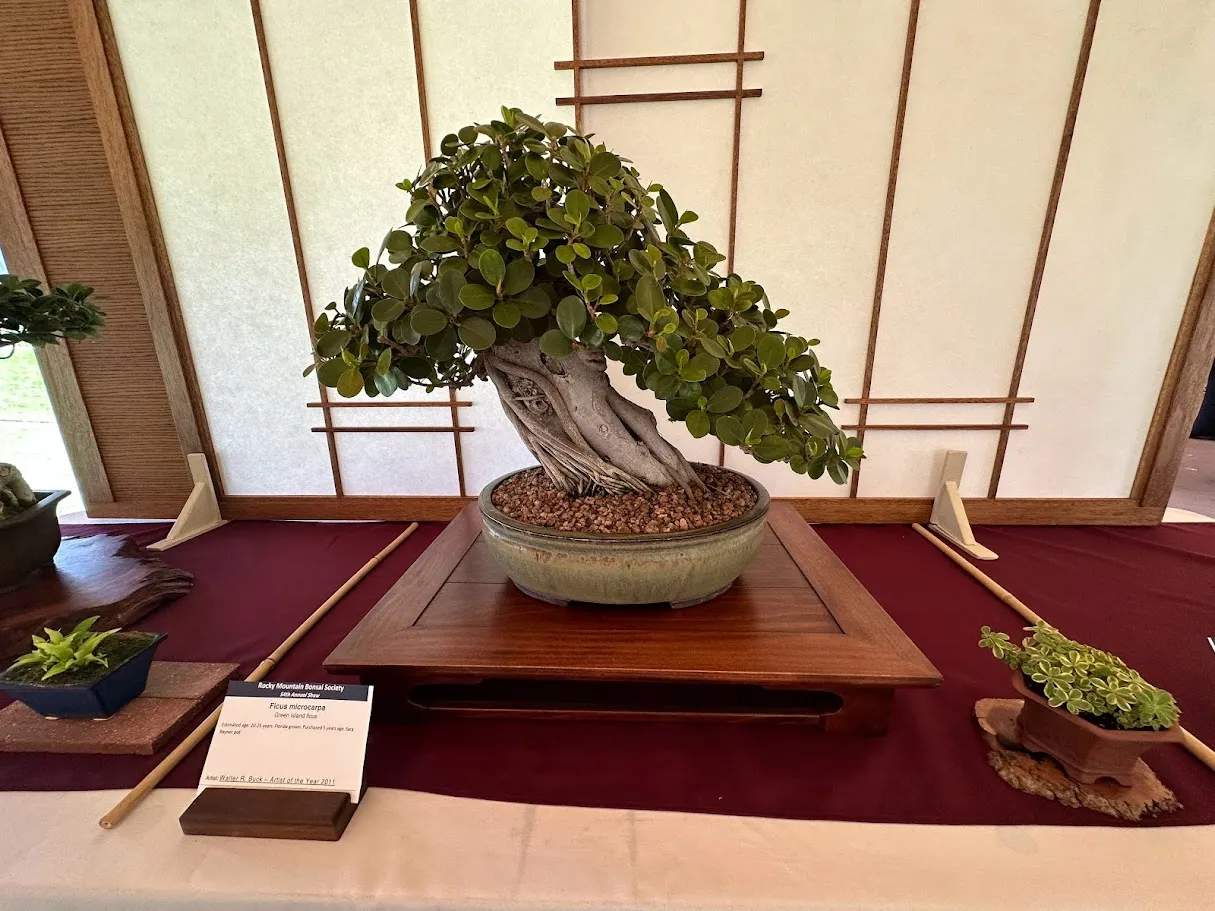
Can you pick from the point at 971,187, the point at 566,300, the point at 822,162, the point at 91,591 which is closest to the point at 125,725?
the point at 91,591

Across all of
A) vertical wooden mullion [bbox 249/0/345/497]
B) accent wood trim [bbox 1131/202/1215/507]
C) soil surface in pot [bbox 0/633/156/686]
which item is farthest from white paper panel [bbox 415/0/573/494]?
accent wood trim [bbox 1131/202/1215/507]

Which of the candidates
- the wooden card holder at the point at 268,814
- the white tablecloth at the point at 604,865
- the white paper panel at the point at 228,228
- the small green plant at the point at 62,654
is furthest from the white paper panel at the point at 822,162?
the small green plant at the point at 62,654

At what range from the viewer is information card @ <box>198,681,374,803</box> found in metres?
0.64

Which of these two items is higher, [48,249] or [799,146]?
[799,146]

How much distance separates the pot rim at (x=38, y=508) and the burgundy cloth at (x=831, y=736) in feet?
0.93

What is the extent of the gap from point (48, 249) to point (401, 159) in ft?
3.12

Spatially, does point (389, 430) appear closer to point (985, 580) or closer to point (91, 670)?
point (91, 670)

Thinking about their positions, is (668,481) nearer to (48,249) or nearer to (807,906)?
(807,906)

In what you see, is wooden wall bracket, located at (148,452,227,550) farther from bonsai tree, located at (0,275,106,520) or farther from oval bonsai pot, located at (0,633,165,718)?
oval bonsai pot, located at (0,633,165,718)

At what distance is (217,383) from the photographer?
59.1 inches

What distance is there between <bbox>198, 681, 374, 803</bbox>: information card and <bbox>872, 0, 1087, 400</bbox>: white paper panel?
130 centimetres

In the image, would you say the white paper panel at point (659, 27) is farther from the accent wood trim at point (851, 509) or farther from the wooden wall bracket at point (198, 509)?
the wooden wall bracket at point (198, 509)

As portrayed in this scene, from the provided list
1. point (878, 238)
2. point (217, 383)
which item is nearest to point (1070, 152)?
point (878, 238)

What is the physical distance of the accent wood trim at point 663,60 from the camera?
1206mm
